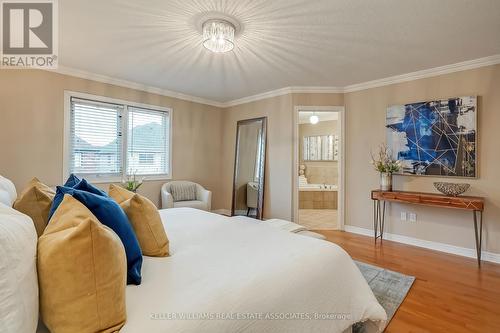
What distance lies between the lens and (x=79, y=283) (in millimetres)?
830

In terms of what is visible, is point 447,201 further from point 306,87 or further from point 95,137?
point 95,137

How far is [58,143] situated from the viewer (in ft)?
11.9

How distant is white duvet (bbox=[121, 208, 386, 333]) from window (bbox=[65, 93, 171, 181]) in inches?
114

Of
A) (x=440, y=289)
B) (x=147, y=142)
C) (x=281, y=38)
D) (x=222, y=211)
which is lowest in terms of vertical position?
(x=440, y=289)

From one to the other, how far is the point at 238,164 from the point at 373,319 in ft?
13.5

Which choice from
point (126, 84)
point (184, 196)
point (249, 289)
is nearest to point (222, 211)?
point (184, 196)

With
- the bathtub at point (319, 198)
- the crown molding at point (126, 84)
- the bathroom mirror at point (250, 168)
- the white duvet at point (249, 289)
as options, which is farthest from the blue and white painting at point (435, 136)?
the crown molding at point (126, 84)

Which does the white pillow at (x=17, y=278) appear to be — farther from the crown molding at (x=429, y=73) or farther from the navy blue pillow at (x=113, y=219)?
the crown molding at (x=429, y=73)

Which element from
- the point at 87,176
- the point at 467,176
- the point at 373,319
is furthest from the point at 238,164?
the point at 373,319

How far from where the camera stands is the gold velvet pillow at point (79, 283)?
2.69 ft

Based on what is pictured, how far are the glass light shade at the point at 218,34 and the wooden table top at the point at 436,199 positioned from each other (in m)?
2.89

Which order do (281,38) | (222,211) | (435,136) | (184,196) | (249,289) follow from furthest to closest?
(222,211) → (184,196) → (435,136) → (281,38) → (249,289)

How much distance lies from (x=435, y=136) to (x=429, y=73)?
90 cm

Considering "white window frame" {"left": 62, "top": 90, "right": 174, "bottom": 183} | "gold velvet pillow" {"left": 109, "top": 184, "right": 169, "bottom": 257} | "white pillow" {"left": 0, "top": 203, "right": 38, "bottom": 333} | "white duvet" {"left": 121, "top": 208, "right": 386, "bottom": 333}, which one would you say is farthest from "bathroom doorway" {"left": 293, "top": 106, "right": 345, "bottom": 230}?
"white pillow" {"left": 0, "top": 203, "right": 38, "bottom": 333}
